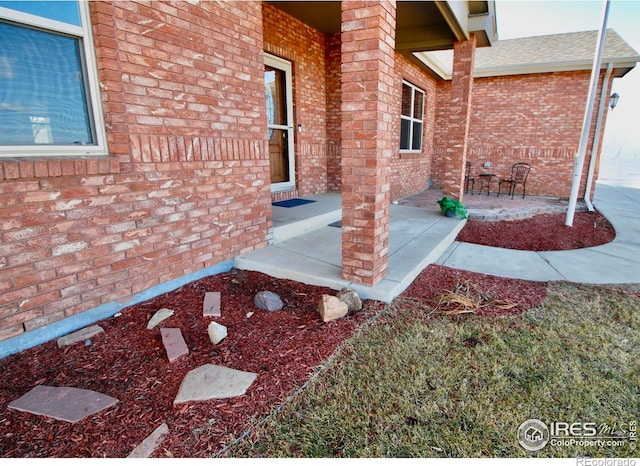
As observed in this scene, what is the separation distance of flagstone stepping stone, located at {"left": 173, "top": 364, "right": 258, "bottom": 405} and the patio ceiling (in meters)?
4.85

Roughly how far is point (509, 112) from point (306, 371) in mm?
9907

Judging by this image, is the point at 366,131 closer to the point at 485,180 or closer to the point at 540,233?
the point at 540,233

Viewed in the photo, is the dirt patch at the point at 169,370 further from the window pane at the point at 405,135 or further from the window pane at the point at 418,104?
the window pane at the point at 418,104

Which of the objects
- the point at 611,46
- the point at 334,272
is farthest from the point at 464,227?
the point at 611,46

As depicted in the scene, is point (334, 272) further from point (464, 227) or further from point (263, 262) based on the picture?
point (464, 227)

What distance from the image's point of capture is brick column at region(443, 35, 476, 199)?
5.75 metres

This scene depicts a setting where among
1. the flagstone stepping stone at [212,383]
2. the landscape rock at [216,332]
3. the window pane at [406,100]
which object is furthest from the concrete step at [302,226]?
the window pane at [406,100]

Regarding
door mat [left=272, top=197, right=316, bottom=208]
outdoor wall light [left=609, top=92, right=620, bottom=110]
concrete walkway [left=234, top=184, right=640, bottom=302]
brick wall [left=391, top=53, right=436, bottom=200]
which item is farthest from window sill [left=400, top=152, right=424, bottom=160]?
outdoor wall light [left=609, top=92, right=620, bottom=110]

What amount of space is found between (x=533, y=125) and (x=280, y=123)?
7.38 metres

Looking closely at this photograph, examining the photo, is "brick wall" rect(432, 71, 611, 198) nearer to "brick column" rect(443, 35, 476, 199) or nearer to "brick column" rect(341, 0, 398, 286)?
"brick column" rect(443, 35, 476, 199)

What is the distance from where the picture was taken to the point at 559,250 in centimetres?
463

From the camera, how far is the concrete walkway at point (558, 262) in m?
3.56

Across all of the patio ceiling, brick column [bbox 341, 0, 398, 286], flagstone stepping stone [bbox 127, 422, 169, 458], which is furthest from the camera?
the patio ceiling

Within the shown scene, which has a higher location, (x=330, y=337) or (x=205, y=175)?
(x=205, y=175)
